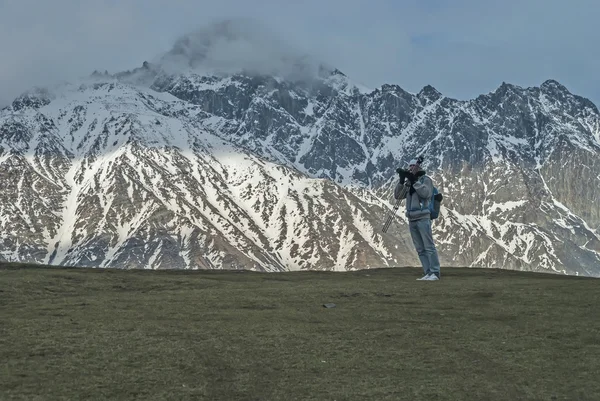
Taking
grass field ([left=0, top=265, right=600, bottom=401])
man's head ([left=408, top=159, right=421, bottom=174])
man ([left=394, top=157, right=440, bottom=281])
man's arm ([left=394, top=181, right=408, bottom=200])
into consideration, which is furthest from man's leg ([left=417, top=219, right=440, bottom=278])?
grass field ([left=0, top=265, right=600, bottom=401])

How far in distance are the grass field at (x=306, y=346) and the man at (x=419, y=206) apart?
5.76m

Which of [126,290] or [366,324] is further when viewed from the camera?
[126,290]

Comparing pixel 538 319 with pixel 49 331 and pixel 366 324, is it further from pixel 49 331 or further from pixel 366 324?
pixel 49 331

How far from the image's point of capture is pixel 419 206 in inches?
1545

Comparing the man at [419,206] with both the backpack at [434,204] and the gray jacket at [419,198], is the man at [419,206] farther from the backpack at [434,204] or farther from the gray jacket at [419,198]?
the backpack at [434,204]

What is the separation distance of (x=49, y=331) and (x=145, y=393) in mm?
7581

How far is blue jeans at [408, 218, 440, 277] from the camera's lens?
3925 centimetres

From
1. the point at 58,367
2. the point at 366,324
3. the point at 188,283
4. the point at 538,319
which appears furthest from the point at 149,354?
the point at 188,283

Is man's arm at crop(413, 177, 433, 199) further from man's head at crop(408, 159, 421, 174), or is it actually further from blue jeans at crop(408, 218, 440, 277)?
blue jeans at crop(408, 218, 440, 277)

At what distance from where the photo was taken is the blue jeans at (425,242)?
1545 inches

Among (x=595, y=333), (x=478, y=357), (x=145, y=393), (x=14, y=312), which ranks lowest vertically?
(x=14, y=312)

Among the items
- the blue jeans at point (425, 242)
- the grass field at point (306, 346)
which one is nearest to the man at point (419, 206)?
the blue jeans at point (425, 242)

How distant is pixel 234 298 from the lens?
106 ft

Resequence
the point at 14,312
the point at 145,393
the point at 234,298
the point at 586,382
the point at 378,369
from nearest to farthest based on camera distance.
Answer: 1. the point at 145,393
2. the point at 586,382
3. the point at 378,369
4. the point at 14,312
5. the point at 234,298
